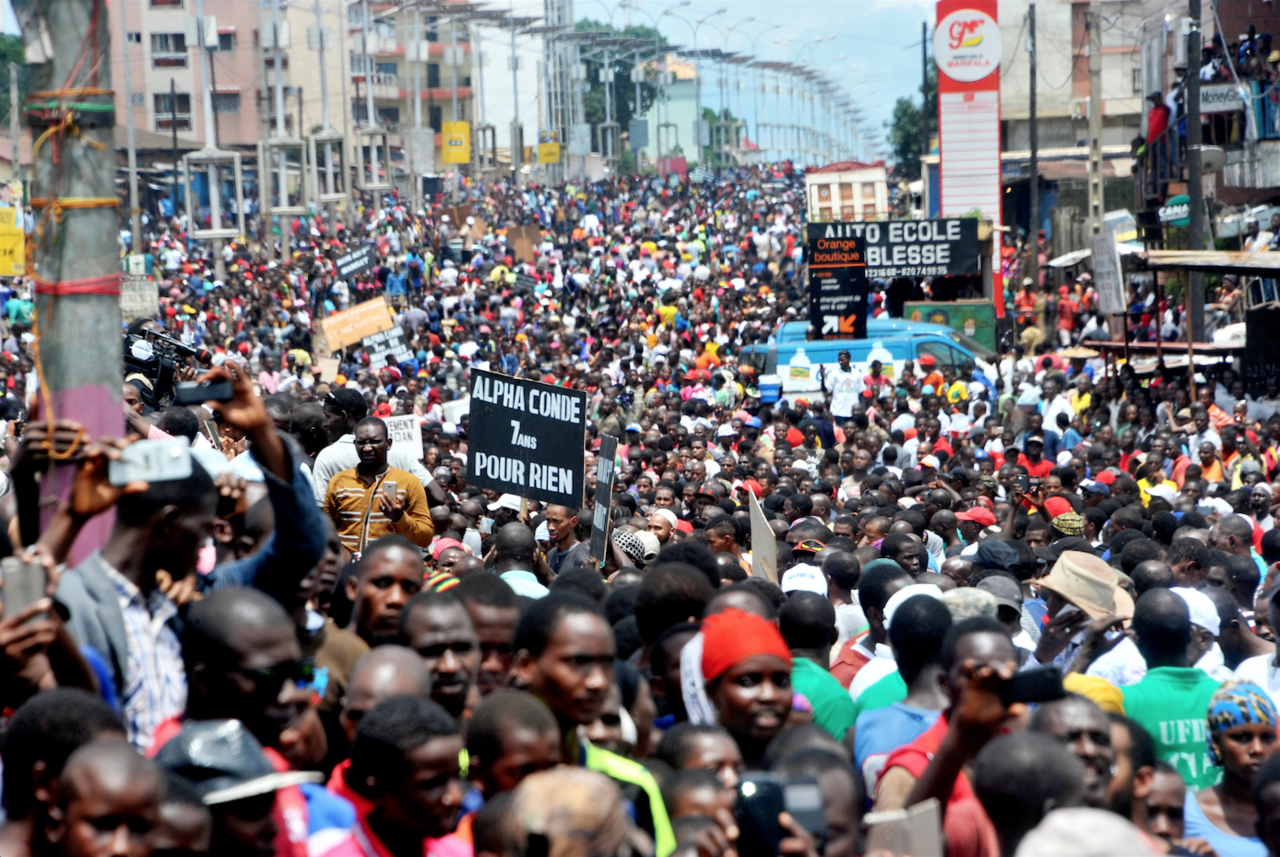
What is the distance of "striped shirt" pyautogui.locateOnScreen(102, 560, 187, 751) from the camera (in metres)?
3.62

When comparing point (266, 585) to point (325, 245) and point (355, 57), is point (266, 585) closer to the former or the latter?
point (325, 245)

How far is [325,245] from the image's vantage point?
1820 inches

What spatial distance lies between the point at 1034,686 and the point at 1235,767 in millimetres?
1331

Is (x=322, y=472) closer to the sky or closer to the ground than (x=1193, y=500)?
closer to the sky

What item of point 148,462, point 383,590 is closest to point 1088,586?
point 383,590

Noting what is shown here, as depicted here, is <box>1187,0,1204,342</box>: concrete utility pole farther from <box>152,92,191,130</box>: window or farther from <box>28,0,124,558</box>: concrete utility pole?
<box>152,92,191,130</box>: window

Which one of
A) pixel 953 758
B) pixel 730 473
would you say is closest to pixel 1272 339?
pixel 730 473

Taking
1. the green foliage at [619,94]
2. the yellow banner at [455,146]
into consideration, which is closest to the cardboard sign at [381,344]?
the yellow banner at [455,146]

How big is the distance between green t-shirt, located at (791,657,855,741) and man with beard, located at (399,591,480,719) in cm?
109

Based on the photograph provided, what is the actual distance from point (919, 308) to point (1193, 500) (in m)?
16.9

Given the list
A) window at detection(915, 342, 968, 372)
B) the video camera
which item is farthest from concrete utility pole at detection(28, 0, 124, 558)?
window at detection(915, 342, 968, 372)

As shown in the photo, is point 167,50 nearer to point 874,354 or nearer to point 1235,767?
point 874,354

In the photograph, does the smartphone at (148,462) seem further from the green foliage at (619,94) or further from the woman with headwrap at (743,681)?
the green foliage at (619,94)

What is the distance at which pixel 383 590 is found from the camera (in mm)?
4797
